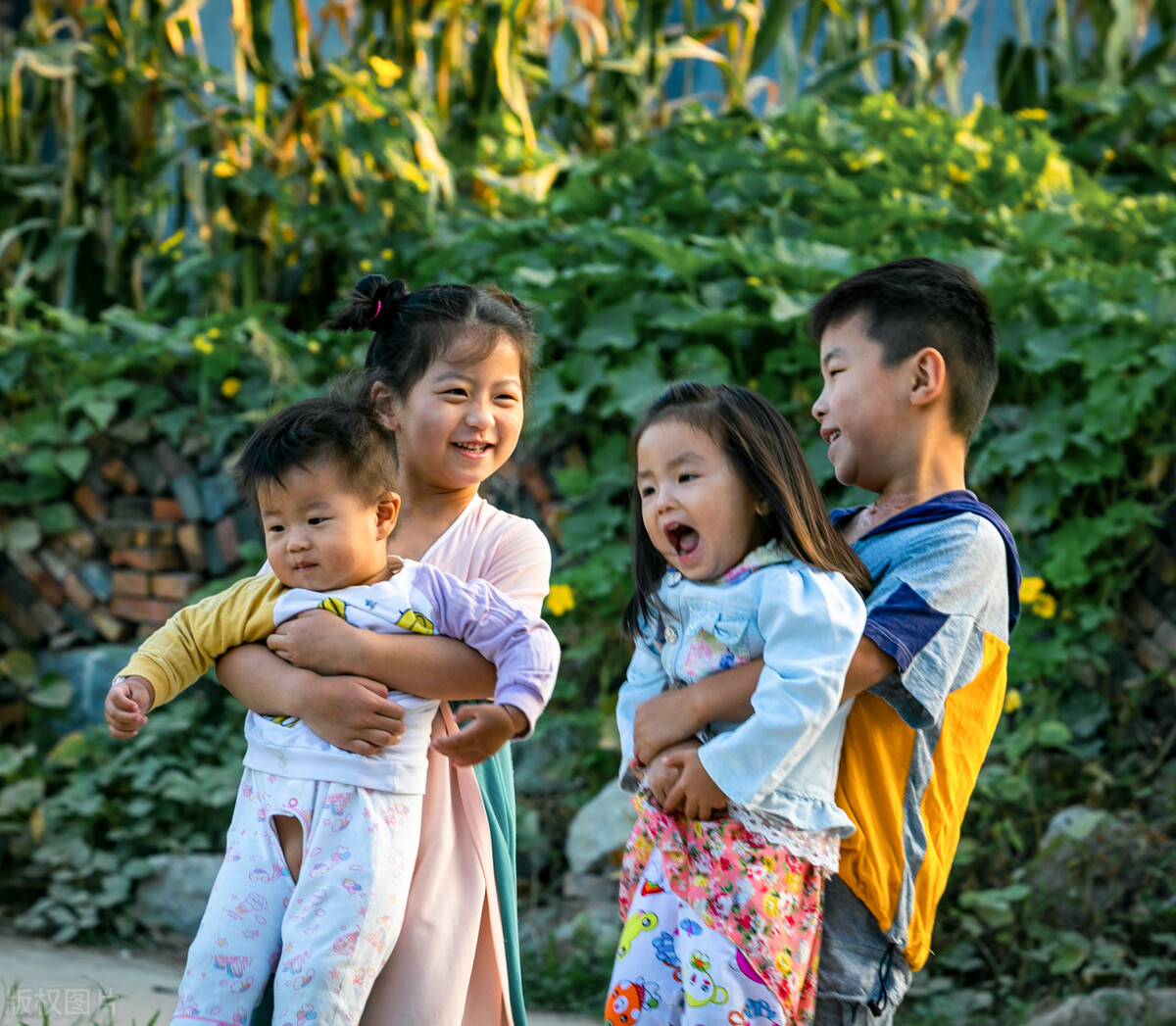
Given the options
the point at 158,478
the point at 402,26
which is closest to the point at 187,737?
the point at 158,478

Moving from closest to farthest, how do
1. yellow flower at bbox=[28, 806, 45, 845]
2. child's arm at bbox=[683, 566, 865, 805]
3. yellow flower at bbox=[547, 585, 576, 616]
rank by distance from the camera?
1. child's arm at bbox=[683, 566, 865, 805]
2. yellow flower at bbox=[547, 585, 576, 616]
3. yellow flower at bbox=[28, 806, 45, 845]

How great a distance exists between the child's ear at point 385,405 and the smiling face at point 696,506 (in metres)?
0.42

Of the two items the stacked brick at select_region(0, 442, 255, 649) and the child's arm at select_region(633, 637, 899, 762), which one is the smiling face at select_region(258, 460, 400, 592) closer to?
the child's arm at select_region(633, 637, 899, 762)

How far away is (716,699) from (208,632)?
677 mm

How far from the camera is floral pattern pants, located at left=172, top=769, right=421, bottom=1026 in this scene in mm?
1451

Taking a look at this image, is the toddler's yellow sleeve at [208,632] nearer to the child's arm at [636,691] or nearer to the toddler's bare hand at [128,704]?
the toddler's bare hand at [128,704]

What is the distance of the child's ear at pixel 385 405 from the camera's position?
1.79m

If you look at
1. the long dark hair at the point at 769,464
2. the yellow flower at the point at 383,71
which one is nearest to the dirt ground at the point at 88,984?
the long dark hair at the point at 769,464

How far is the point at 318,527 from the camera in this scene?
1.57 meters

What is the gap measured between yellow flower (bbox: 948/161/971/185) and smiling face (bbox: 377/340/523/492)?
284 cm

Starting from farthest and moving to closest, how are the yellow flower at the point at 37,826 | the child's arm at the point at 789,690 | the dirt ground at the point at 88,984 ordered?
1. the yellow flower at the point at 37,826
2. the dirt ground at the point at 88,984
3. the child's arm at the point at 789,690

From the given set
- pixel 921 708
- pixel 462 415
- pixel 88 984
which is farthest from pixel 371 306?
pixel 88 984

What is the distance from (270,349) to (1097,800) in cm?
284

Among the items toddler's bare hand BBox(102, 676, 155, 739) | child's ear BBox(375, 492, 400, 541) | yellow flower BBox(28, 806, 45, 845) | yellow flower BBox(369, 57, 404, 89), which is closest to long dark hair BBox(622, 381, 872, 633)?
child's ear BBox(375, 492, 400, 541)
